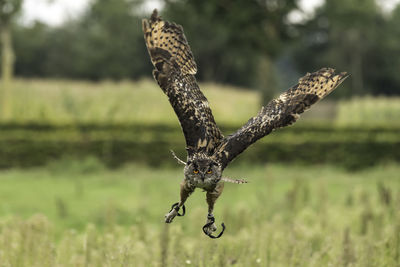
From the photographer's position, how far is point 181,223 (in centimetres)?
655

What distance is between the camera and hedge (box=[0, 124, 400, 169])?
17.2m

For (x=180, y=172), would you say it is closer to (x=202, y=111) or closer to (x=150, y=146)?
(x=150, y=146)

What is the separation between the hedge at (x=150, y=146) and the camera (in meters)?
17.2

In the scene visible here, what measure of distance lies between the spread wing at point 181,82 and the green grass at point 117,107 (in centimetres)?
1658

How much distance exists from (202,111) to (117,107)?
18.1 metres

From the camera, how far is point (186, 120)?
166 centimetres

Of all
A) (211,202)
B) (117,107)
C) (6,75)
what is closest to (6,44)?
(6,75)

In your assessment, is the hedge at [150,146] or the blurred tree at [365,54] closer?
the hedge at [150,146]

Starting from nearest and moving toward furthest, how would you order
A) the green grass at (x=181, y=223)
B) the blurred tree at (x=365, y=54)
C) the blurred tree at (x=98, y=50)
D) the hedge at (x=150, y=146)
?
the green grass at (x=181, y=223)
the hedge at (x=150, y=146)
the blurred tree at (x=98, y=50)
the blurred tree at (x=365, y=54)

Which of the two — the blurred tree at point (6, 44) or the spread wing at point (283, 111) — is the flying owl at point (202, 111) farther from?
the blurred tree at point (6, 44)

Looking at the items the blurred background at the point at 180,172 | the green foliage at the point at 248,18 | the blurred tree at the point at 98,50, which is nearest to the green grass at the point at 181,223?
the blurred background at the point at 180,172

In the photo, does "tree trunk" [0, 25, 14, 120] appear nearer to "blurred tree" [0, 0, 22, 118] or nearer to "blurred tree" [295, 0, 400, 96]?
"blurred tree" [0, 0, 22, 118]

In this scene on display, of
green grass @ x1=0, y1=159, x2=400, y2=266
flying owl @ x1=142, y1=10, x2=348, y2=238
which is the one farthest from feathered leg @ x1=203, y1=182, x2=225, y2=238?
green grass @ x1=0, y1=159, x2=400, y2=266

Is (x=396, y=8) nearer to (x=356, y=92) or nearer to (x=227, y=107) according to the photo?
(x=356, y=92)
